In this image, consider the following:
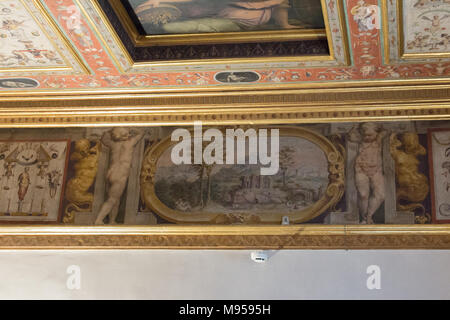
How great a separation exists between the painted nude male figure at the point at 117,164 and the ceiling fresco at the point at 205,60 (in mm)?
692

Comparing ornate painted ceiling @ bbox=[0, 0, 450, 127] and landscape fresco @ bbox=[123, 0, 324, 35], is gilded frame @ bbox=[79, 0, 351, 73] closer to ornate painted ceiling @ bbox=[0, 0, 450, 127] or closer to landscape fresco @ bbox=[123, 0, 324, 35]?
ornate painted ceiling @ bbox=[0, 0, 450, 127]

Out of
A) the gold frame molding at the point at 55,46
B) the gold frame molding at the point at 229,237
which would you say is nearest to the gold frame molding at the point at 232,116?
the gold frame molding at the point at 229,237

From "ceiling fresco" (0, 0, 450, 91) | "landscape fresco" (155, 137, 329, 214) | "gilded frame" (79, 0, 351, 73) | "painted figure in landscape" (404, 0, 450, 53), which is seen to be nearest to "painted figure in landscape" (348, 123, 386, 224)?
"landscape fresco" (155, 137, 329, 214)

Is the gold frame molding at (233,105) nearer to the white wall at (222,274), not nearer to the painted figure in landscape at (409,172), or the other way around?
the painted figure in landscape at (409,172)

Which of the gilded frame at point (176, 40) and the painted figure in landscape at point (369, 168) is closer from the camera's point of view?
the gilded frame at point (176, 40)

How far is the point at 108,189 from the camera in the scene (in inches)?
344

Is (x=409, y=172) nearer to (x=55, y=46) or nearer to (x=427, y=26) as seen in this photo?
(x=427, y=26)

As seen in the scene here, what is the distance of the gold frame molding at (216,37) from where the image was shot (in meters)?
8.05

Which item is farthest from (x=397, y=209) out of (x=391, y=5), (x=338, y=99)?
(x=391, y=5)

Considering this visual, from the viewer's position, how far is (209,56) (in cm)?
834

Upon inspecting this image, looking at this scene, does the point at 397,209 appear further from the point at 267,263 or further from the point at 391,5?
the point at 391,5

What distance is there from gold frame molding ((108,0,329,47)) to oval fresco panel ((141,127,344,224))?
1.30 metres

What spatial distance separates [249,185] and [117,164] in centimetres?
188

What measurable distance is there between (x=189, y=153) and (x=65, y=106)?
6.48 ft
